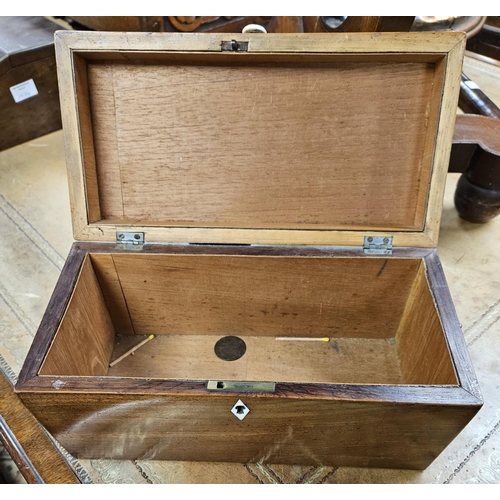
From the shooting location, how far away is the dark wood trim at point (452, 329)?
36.3 inches

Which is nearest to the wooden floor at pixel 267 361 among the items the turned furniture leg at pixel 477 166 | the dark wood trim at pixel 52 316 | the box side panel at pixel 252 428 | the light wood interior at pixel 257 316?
the light wood interior at pixel 257 316

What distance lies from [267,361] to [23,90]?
1588 millimetres

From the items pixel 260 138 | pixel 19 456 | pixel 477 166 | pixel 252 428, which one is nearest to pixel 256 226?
pixel 260 138

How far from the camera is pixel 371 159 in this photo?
121 cm

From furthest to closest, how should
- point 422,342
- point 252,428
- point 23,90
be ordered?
point 23,90 < point 422,342 < point 252,428

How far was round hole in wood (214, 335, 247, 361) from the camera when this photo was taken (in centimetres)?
138

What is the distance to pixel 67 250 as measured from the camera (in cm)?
176

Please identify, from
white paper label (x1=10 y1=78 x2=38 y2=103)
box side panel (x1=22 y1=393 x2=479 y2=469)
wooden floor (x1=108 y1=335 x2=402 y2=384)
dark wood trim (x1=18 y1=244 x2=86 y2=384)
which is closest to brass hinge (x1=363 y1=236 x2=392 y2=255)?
wooden floor (x1=108 y1=335 x2=402 y2=384)

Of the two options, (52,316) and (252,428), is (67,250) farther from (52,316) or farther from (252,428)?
(252,428)

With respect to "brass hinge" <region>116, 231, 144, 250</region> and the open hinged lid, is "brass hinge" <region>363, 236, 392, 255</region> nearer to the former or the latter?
the open hinged lid

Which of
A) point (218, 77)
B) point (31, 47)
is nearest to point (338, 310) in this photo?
point (218, 77)

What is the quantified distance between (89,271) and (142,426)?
419 mm

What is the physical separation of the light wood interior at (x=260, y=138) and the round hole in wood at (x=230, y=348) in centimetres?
36

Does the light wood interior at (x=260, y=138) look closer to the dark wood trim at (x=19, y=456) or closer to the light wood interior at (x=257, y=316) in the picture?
the light wood interior at (x=257, y=316)
